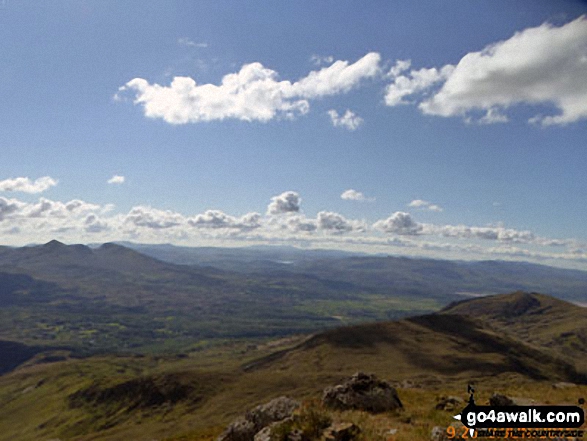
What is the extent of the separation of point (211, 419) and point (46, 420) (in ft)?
429

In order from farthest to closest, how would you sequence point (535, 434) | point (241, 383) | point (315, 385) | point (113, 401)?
point (113, 401) < point (241, 383) < point (315, 385) < point (535, 434)

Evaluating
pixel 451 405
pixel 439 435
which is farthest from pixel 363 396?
pixel 439 435

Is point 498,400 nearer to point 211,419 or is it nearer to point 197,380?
point 211,419

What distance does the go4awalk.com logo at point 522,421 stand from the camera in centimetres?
1717

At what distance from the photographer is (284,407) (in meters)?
25.5

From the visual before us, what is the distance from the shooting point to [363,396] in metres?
26.4

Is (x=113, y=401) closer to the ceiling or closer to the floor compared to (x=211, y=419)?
closer to the floor

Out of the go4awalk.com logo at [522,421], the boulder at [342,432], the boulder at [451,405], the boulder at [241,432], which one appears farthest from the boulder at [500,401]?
the boulder at [241,432]

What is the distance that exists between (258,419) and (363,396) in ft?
23.6

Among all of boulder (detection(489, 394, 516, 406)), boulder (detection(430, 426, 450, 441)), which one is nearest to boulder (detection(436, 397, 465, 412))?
boulder (detection(489, 394, 516, 406))

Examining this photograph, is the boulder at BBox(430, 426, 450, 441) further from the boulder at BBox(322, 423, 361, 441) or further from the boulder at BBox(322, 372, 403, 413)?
the boulder at BBox(322, 372, 403, 413)

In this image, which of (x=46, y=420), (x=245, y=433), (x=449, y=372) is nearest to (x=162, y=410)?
(x=46, y=420)

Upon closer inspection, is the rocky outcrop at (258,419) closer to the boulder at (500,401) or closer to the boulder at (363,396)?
the boulder at (363,396)

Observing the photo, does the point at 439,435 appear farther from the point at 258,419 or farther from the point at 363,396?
the point at 258,419
